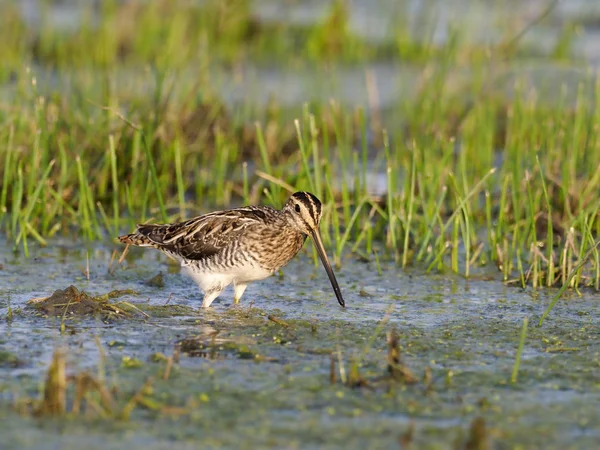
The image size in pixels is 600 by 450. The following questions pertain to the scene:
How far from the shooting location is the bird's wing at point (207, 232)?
23.7 ft

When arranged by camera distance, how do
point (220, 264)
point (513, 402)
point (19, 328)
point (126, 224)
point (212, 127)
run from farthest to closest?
point (212, 127) < point (126, 224) < point (220, 264) < point (19, 328) < point (513, 402)

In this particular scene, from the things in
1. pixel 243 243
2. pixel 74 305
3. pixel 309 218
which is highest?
pixel 309 218

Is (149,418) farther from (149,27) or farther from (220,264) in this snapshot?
(149,27)

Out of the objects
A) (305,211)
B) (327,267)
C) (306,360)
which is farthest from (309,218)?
(306,360)

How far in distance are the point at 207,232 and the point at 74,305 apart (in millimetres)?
1104

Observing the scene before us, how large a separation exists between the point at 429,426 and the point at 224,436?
876 millimetres

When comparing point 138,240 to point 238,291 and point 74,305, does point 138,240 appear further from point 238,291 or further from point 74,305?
point 74,305

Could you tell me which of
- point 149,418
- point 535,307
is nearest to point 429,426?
point 149,418

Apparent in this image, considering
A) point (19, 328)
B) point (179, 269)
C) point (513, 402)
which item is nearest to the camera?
point (513, 402)

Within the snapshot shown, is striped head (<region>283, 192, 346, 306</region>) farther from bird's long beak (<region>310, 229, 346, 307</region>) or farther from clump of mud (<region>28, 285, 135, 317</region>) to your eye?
clump of mud (<region>28, 285, 135, 317</region>)

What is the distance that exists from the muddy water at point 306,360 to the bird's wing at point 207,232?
329 millimetres

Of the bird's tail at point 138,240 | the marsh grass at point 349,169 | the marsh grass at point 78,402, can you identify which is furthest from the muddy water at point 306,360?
the marsh grass at point 349,169

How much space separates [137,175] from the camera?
9008 mm

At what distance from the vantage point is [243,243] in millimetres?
7172
